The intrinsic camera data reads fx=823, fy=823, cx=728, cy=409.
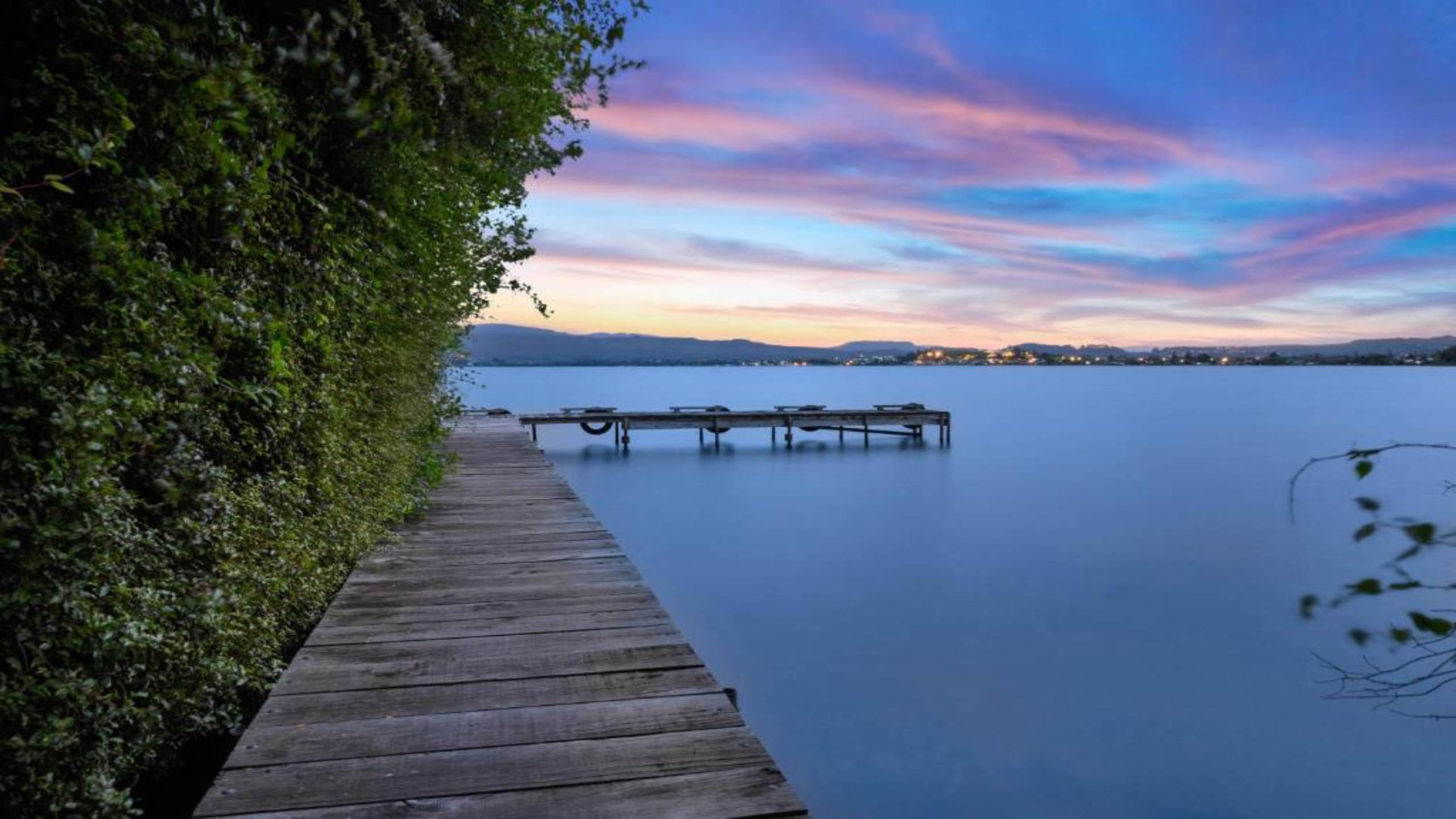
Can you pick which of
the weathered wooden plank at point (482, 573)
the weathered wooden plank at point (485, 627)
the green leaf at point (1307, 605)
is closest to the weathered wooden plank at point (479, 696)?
the weathered wooden plank at point (485, 627)

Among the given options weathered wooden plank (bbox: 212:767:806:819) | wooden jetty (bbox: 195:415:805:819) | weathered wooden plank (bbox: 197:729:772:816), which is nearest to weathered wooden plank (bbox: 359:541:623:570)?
wooden jetty (bbox: 195:415:805:819)

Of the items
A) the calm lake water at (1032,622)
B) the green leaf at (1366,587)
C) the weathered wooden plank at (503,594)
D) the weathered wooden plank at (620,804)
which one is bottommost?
the calm lake water at (1032,622)

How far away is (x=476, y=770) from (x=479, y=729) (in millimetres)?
283

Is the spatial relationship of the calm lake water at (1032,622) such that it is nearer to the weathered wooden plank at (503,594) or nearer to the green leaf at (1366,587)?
the weathered wooden plank at (503,594)

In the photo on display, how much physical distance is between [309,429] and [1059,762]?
284 inches

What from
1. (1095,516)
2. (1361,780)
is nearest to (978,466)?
(1095,516)

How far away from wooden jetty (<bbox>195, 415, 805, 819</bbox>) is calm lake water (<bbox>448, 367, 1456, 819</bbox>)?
4.31 metres

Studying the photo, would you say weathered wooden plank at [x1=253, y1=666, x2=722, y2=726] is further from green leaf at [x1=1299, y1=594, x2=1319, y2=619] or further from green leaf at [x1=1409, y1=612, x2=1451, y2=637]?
green leaf at [x1=1409, y1=612, x2=1451, y2=637]

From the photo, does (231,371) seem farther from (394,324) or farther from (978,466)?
(978,466)

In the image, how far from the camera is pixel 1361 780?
7590 mm

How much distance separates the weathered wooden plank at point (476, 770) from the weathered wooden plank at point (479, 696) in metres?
0.33

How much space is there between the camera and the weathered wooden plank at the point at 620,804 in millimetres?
2258

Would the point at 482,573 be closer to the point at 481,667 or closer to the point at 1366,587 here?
the point at 481,667

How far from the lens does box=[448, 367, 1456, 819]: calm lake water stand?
7523 mm
